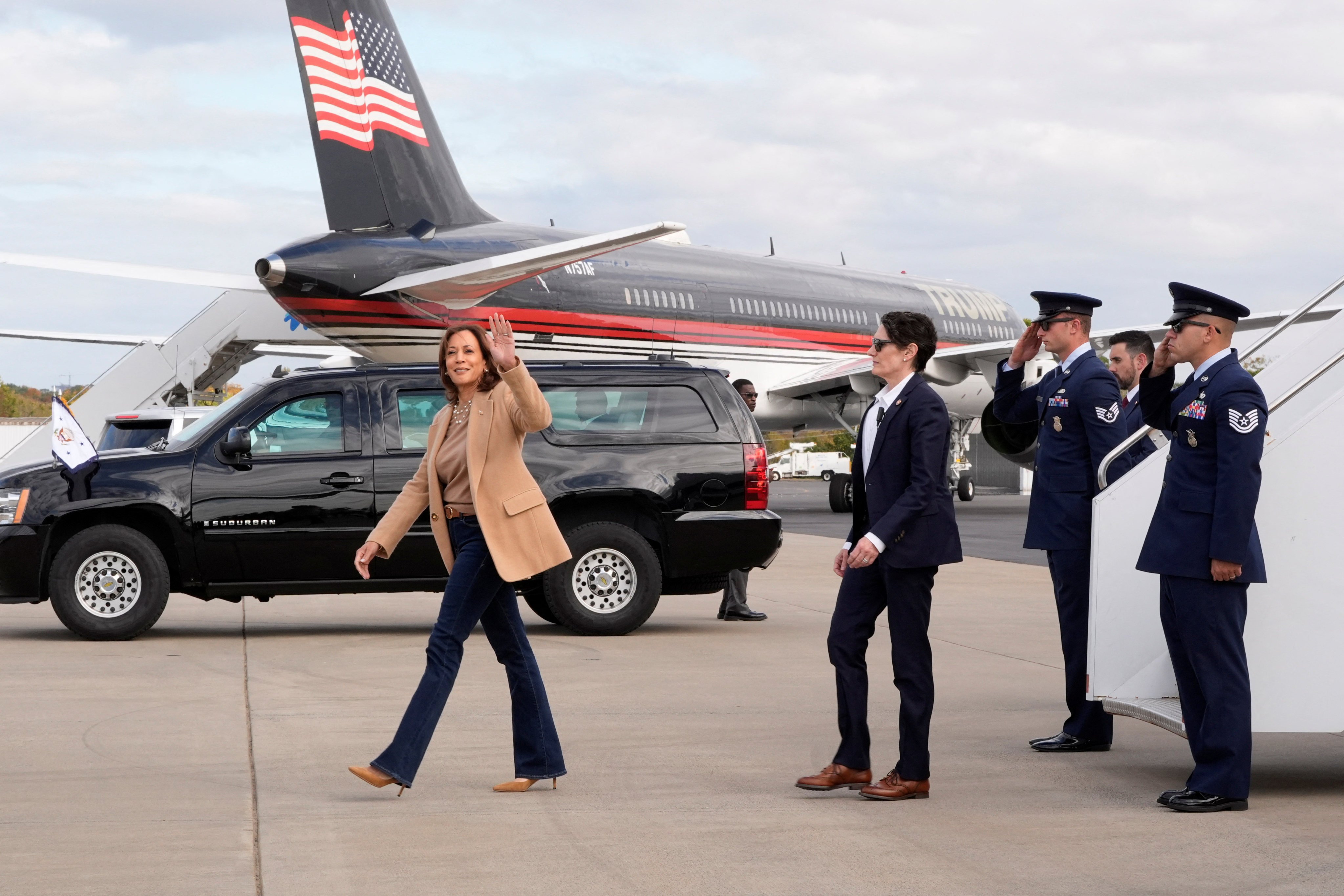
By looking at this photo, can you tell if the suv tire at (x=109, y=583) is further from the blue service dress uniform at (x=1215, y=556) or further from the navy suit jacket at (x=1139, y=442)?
the blue service dress uniform at (x=1215, y=556)

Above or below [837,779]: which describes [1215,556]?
above

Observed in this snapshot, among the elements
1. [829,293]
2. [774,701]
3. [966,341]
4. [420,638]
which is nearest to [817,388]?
[829,293]

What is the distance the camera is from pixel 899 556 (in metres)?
5.79

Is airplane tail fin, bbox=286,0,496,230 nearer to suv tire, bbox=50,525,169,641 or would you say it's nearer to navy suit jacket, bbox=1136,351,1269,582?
suv tire, bbox=50,525,169,641

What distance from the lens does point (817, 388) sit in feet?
89.7

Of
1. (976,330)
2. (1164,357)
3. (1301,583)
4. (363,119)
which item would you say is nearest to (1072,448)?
(1164,357)

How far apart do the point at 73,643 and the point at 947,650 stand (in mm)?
5829

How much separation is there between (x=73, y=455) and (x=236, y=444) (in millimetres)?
1103

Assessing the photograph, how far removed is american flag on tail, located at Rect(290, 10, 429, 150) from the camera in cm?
2262

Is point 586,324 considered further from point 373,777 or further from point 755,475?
point 373,777

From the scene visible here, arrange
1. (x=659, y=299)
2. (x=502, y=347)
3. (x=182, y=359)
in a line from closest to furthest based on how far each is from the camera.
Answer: (x=502, y=347) < (x=659, y=299) < (x=182, y=359)

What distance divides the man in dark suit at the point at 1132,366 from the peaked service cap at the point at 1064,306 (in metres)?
0.71

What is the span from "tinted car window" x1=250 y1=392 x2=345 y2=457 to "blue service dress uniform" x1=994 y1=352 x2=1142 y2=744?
5.50 meters

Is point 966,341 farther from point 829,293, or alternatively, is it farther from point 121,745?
point 121,745
